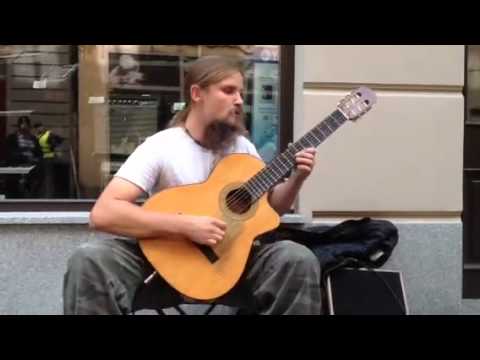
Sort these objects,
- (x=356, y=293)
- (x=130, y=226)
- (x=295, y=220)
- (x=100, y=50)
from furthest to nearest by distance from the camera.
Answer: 1. (x=100, y=50)
2. (x=295, y=220)
3. (x=356, y=293)
4. (x=130, y=226)

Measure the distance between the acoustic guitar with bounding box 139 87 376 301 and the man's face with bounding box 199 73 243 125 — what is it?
19 centimetres

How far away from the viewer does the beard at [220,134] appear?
2969mm

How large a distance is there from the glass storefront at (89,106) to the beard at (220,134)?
1.49m

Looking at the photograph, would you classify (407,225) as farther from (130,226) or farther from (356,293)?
(130,226)

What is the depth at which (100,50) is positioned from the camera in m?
4.65

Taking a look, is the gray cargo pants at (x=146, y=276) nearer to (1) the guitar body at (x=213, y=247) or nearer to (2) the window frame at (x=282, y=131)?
(1) the guitar body at (x=213, y=247)

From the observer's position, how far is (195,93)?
9.95ft

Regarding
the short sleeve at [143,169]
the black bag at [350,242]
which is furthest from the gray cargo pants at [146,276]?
the black bag at [350,242]

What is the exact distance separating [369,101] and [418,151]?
1.31m

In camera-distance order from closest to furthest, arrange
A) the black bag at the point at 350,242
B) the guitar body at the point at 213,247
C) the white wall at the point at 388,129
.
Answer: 1. the guitar body at the point at 213,247
2. the black bag at the point at 350,242
3. the white wall at the point at 388,129

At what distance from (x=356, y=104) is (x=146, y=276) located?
114cm

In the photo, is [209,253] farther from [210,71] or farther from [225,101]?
[210,71]

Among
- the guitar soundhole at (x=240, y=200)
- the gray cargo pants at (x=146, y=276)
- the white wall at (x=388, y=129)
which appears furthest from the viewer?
the white wall at (x=388, y=129)
